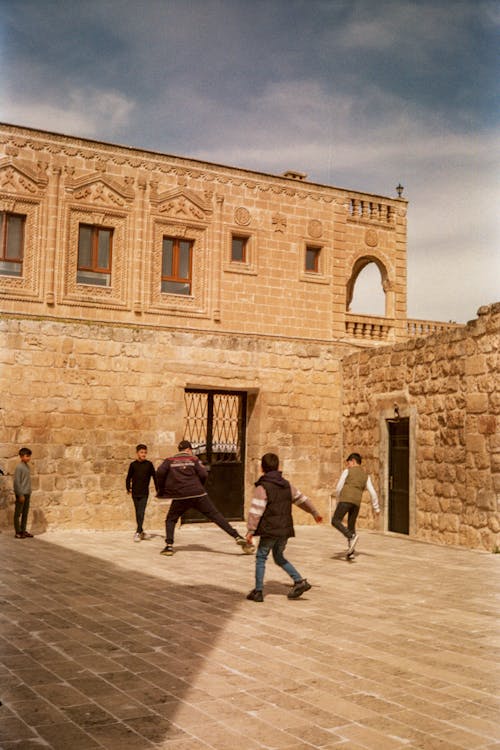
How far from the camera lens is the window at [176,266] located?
667 inches

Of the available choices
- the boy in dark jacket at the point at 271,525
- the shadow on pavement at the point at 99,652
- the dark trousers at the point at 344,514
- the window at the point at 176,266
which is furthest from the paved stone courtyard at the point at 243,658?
the window at the point at 176,266

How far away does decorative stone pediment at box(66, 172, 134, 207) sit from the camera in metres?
16.0

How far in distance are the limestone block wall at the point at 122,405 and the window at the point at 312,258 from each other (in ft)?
6.61

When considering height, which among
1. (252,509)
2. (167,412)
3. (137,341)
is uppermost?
(137,341)

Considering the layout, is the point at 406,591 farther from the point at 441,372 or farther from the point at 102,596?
the point at 441,372

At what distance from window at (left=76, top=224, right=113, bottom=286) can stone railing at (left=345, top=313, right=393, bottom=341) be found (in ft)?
Result: 18.9

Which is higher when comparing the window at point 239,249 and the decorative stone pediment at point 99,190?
the decorative stone pediment at point 99,190

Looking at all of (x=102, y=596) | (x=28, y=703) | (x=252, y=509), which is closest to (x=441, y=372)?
(x=252, y=509)

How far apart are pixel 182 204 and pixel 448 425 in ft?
24.4

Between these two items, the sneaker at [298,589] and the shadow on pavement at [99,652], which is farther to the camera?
the sneaker at [298,589]

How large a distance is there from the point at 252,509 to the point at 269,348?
921 centimetres

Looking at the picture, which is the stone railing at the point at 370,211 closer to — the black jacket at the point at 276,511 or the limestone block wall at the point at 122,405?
the limestone block wall at the point at 122,405

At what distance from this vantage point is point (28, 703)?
4.61 metres

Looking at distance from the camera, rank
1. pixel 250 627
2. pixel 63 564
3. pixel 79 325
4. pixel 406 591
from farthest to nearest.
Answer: pixel 79 325, pixel 63 564, pixel 406 591, pixel 250 627
